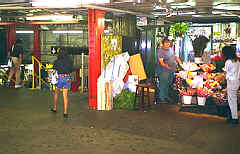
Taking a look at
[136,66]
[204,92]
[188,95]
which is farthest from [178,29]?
[204,92]

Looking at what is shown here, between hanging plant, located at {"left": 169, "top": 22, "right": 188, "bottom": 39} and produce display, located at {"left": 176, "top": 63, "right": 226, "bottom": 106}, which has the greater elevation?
hanging plant, located at {"left": 169, "top": 22, "right": 188, "bottom": 39}

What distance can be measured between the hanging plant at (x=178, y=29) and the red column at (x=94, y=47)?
2.90 m

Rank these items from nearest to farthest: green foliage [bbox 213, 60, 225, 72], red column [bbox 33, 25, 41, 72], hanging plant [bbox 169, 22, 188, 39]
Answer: green foliage [bbox 213, 60, 225, 72] < hanging plant [bbox 169, 22, 188, 39] < red column [bbox 33, 25, 41, 72]

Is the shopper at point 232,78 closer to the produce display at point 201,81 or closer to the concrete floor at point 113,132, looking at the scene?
the concrete floor at point 113,132

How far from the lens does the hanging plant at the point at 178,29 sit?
11633mm

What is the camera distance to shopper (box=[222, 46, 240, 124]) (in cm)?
819

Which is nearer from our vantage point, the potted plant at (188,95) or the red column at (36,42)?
the potted plant at (188,95)

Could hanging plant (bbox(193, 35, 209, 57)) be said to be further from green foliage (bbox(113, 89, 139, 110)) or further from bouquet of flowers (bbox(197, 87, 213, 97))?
green foliage (bbox(113, 89, 139, 110))

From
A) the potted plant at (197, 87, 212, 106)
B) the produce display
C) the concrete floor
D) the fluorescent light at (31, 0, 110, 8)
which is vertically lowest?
the concrete floor

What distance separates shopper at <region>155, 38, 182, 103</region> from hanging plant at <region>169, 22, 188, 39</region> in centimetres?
121

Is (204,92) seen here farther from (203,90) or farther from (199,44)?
(199,44)

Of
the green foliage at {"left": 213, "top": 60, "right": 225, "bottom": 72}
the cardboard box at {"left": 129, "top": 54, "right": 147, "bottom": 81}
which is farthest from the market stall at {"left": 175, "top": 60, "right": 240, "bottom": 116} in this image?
the cardboard box at {"left": 129, "top": 54, "right": 147, "bottom": 81}

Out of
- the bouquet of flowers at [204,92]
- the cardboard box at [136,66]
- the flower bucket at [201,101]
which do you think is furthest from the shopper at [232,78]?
the cardboard box at [136,66]

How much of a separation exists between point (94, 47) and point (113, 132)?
10.5 feet
